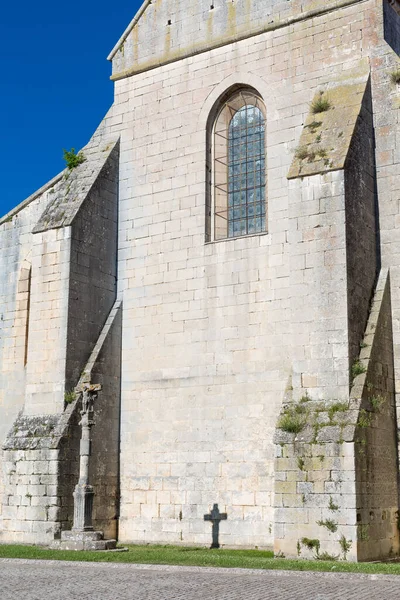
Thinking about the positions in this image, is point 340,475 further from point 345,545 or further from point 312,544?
point 312,544

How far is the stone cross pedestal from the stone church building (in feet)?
3.08

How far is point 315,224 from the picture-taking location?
44.0 ft

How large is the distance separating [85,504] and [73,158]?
782 centimetres

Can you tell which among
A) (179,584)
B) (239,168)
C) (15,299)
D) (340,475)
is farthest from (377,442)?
(15,299)

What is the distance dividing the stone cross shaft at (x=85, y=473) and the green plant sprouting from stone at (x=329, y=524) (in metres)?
4.13

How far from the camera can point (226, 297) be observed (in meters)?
15.4

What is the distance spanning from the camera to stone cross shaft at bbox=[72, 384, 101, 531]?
13.8 metres

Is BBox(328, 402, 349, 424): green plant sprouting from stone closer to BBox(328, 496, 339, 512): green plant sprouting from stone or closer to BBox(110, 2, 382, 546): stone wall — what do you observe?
BBox(110, 2, 382, 546): stone wall

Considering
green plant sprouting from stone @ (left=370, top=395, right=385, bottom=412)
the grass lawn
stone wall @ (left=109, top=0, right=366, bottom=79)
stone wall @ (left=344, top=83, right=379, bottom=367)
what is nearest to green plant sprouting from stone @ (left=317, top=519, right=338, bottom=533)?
the grass lawn

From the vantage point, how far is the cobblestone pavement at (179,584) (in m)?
8.40

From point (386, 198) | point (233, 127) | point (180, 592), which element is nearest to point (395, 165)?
point (386, 198)

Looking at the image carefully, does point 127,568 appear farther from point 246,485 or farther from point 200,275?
point 200,275

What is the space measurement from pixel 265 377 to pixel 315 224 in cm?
301

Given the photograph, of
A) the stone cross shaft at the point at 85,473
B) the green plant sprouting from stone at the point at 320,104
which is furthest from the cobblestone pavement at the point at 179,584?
the green plant sprouting from stone at the point at 320,104
